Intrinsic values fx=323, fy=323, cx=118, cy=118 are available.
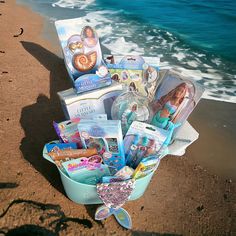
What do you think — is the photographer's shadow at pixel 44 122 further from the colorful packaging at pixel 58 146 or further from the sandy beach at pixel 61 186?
the colorful packaging at pixel 58 146

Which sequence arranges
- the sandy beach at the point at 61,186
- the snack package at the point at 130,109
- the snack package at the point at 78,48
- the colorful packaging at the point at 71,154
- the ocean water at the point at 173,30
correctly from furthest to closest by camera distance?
1. the ocean water at the point at 173,30
2. the snack package at the point at 78,48
3. the snack package at the point at 130,109
4. the sandy beach at the point at 61,186
5. the colorful packaging at the point at 71,154

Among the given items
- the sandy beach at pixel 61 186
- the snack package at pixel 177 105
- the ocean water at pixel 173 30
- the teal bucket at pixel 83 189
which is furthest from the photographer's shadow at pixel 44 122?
the ocean water at pixel 173 30

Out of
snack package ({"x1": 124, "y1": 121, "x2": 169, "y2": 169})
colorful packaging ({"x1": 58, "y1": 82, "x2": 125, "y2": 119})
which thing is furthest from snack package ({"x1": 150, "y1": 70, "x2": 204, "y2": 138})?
colorful packaging ({"x1": 58, "y1": 82, "x2": 125, "y2": 119})

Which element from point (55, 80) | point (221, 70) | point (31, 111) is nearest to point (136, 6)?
point (221, 70)

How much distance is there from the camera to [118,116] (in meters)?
2.66

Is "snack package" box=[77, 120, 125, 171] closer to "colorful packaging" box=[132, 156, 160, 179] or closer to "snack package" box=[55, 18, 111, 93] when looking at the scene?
"colorful packaging" box=[132, 156, 160, 179]

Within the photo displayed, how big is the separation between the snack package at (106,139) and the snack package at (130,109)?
297 millimetres

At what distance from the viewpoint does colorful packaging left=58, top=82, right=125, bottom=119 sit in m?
2.75

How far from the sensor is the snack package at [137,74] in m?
2.95

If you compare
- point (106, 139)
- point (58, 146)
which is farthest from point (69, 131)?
point (106, 139)

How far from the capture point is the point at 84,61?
2.96 metres

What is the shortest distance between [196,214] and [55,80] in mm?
2512

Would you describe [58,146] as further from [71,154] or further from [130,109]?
[130,109]

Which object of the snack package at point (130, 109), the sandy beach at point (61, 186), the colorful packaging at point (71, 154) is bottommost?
the sandy beach at point (61, 186)
